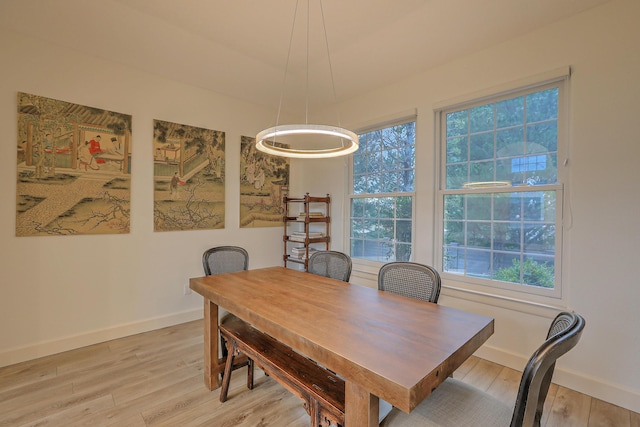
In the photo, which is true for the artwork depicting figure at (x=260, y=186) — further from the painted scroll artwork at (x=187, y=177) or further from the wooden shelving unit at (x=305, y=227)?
the painted scroll artwork at (x=187, y=177)

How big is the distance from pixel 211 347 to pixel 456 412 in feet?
5.29

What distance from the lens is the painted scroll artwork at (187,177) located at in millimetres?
3137

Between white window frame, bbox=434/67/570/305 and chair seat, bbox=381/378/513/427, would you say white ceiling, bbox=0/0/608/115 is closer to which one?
white window frame, bbox=434/67/570/305

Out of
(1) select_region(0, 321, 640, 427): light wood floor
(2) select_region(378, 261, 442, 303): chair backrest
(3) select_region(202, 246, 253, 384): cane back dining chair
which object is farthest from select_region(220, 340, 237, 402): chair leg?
(2) select_region(378, 261, 442, 303): chair backrest

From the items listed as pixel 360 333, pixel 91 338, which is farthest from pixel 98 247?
pixel 360 333

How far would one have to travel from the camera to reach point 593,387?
6.60 feet

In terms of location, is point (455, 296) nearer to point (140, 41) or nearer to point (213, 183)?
point (213, 183)

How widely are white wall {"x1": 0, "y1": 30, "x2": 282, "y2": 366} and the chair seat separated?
2.90 metres

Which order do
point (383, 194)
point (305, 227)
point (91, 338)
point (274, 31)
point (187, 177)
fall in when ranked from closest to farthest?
point (274, 31)
point (91, 338)
point (187, 177)
point (383, 194)
point (305, 227)

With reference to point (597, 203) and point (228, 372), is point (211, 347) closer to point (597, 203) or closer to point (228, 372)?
point (228, 372)

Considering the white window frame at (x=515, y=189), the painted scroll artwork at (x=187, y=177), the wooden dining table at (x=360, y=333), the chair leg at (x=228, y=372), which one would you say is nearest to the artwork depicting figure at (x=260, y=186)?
the painted scroll artwork at (x=187, y=177)

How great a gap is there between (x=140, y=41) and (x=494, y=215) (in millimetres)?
3538

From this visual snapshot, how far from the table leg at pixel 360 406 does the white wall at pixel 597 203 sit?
1.95 metres

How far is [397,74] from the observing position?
10.00 ft
